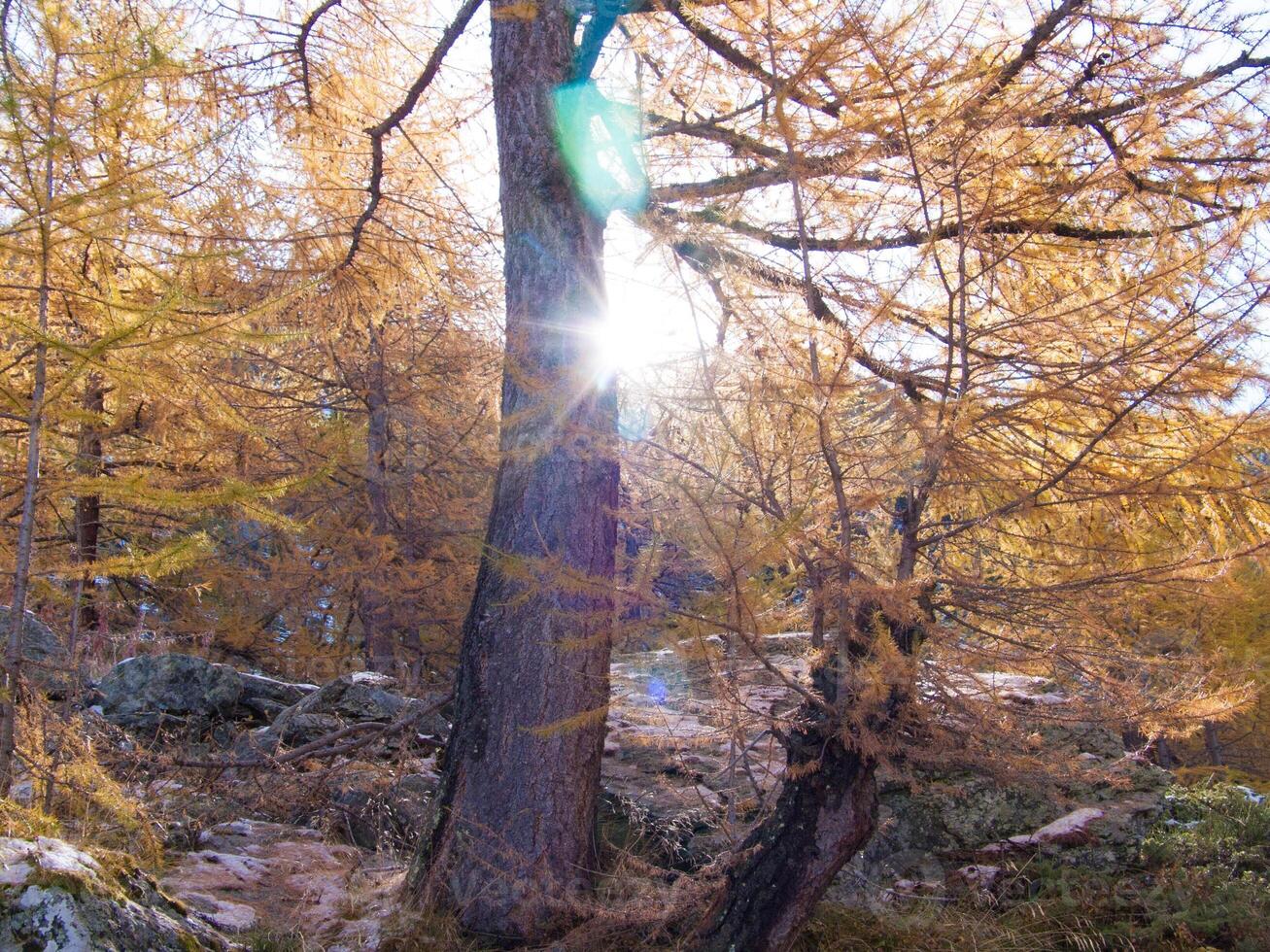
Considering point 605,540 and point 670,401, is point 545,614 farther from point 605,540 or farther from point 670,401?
point 670,401

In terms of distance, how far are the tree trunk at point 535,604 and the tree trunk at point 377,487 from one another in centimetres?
476

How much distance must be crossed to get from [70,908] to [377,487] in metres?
7.85

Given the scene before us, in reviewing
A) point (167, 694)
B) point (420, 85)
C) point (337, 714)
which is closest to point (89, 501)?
point (167, 694)

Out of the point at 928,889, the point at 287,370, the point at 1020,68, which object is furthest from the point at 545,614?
the point at 287,370

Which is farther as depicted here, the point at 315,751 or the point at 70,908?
the point at 315,751

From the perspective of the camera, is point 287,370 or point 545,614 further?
point 287,370

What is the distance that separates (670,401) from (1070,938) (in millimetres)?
2856

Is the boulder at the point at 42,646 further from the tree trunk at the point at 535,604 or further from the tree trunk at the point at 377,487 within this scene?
the tree trunk at the point at 535,604

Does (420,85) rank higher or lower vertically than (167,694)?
higher

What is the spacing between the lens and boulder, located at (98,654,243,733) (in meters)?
6.27

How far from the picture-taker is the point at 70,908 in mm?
1908

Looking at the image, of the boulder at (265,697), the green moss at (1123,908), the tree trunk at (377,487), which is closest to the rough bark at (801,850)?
the green moss at (1123,908)

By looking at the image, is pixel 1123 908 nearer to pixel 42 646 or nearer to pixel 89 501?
pixel 42 646

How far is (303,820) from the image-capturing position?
534 centimetres
